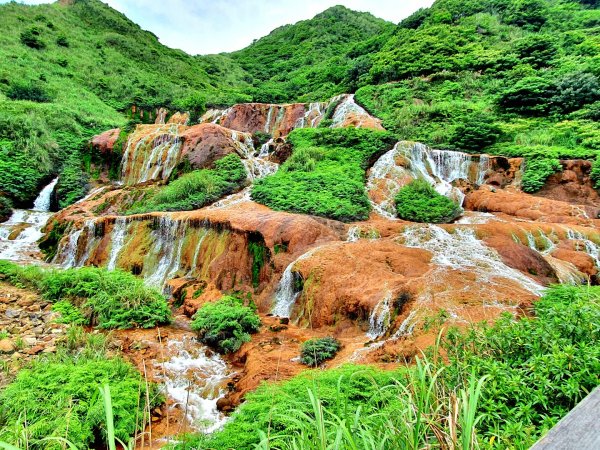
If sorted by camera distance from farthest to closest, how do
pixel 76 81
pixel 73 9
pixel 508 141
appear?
pixel 73 9 → pixel 76 81 → pixel 508 141

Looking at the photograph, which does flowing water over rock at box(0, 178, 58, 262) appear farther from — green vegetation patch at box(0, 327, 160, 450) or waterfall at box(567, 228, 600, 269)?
waterfall at box(567, 228, 600, 269)

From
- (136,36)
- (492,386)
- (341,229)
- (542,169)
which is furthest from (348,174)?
(136,36)

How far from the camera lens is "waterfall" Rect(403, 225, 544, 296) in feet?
25.6

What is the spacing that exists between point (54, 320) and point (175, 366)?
10.4 ft

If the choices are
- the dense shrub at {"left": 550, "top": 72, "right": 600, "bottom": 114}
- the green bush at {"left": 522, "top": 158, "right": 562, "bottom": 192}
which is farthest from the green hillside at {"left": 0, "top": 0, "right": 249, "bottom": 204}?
the green bush at {"left": 522, "top": 158, "right": 562, "bottom": 192}

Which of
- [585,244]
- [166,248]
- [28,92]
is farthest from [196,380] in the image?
[28,92]

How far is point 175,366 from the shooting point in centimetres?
655

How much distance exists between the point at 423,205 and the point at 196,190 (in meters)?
9.36

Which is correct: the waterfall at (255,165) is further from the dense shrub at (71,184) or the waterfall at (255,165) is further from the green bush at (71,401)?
the green bush at (71,401)

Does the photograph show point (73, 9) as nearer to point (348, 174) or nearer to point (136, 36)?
point (136, 36)

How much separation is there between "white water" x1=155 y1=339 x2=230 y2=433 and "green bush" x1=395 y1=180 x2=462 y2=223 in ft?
28.1

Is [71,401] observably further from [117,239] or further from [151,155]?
[151,155]

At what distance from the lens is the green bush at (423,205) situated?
486 inches

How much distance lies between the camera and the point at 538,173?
1405 cm
